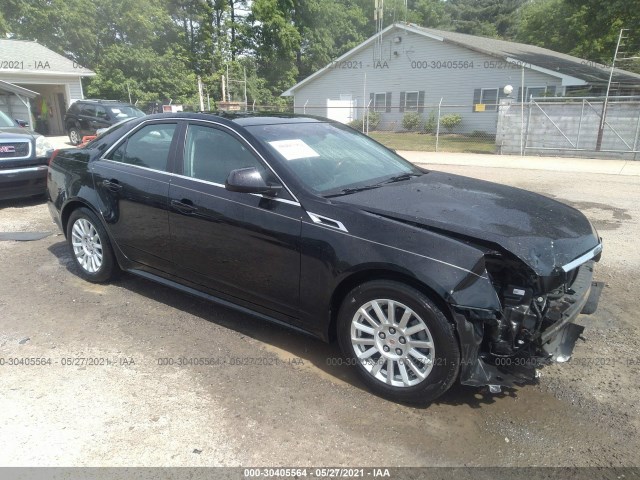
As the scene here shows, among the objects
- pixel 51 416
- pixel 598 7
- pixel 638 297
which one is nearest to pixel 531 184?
pixel 638 297

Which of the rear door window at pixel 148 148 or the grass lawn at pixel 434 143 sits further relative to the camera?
the grass lawn at pixel 434 143

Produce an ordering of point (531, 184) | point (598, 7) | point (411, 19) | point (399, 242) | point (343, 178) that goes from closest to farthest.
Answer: point (399, 242) → point (343, 178) → point (531, 184) → point (598, 7) → point (411, 19)

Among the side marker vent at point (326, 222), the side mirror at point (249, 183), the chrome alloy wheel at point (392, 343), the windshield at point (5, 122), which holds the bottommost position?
the chrome alloy wheel at point (392, 343)

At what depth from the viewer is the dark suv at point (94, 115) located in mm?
17844

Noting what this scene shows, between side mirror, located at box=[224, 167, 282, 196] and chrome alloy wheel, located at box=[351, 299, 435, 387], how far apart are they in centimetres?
101

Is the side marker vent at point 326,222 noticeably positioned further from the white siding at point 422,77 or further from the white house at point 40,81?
the white house at point 40,81

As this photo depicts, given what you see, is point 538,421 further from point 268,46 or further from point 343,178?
point 268,46

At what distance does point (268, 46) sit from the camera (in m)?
41.2

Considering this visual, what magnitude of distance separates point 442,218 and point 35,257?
4.95m

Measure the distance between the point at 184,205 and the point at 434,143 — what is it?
19.4 meters

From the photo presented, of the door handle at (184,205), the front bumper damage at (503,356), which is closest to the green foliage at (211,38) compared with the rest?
the door handle at (184,205)

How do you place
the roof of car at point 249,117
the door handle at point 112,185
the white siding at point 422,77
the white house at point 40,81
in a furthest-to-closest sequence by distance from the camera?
the white siding at point 422,77 → the white house at point 40,81 → the door handle at point 112,185 → the roof of car at point 249,117

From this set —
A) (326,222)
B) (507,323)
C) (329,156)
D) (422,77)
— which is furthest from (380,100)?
(507,323)

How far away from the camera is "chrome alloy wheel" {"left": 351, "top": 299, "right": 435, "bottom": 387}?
2834 mm
